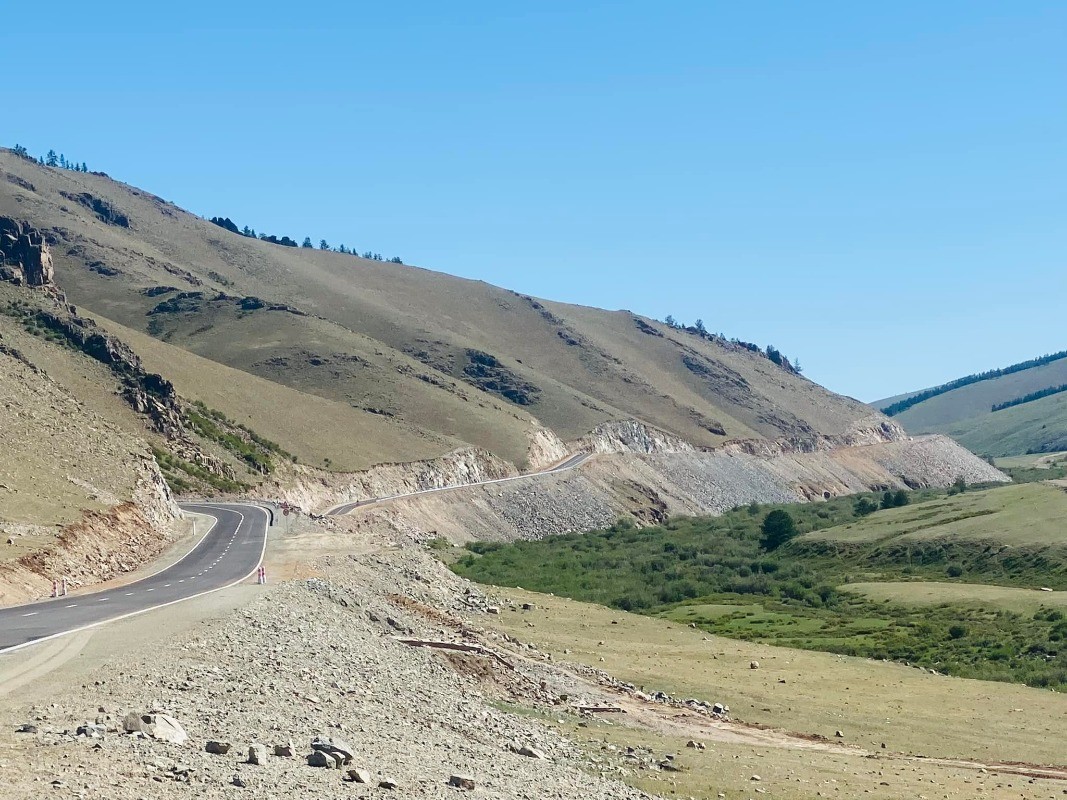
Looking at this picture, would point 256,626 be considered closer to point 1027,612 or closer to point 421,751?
point 421,751

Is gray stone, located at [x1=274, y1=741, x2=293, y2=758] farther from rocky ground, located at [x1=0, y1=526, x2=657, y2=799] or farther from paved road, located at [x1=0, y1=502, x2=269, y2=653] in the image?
paved road, located at [x1=0, y1=502, x2=269, y2=653]

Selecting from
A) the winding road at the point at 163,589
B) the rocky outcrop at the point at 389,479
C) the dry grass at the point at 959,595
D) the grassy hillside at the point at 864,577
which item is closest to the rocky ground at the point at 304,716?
the winding road at the point at 163,589

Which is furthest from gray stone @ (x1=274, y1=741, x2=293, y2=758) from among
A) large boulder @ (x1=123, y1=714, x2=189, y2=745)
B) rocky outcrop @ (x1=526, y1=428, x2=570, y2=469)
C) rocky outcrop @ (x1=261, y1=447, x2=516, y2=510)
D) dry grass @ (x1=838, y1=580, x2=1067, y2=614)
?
rocky outcrop @ (x1=526, y1=428, x2=570, y2=469)

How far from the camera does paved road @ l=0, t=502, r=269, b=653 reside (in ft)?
94.1

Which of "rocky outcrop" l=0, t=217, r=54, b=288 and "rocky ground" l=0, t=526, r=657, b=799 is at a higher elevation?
"rocky outcrop" l=0, t=217, r=54, b=288

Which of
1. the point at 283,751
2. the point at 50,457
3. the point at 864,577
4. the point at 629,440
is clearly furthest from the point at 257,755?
the point at 629,440

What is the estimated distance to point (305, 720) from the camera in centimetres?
2120

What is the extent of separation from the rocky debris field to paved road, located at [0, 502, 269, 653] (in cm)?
349

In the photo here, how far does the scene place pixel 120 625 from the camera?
28.7 meters

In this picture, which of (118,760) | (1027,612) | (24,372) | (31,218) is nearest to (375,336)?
(31,218)

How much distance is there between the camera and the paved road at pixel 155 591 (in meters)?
28.7

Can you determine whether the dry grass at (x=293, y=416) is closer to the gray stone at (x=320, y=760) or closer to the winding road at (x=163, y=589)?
the winding road at (x=163, y=589)

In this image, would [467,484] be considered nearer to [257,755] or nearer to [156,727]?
[156,727]

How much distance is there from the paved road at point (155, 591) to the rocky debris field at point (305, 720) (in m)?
3.49
